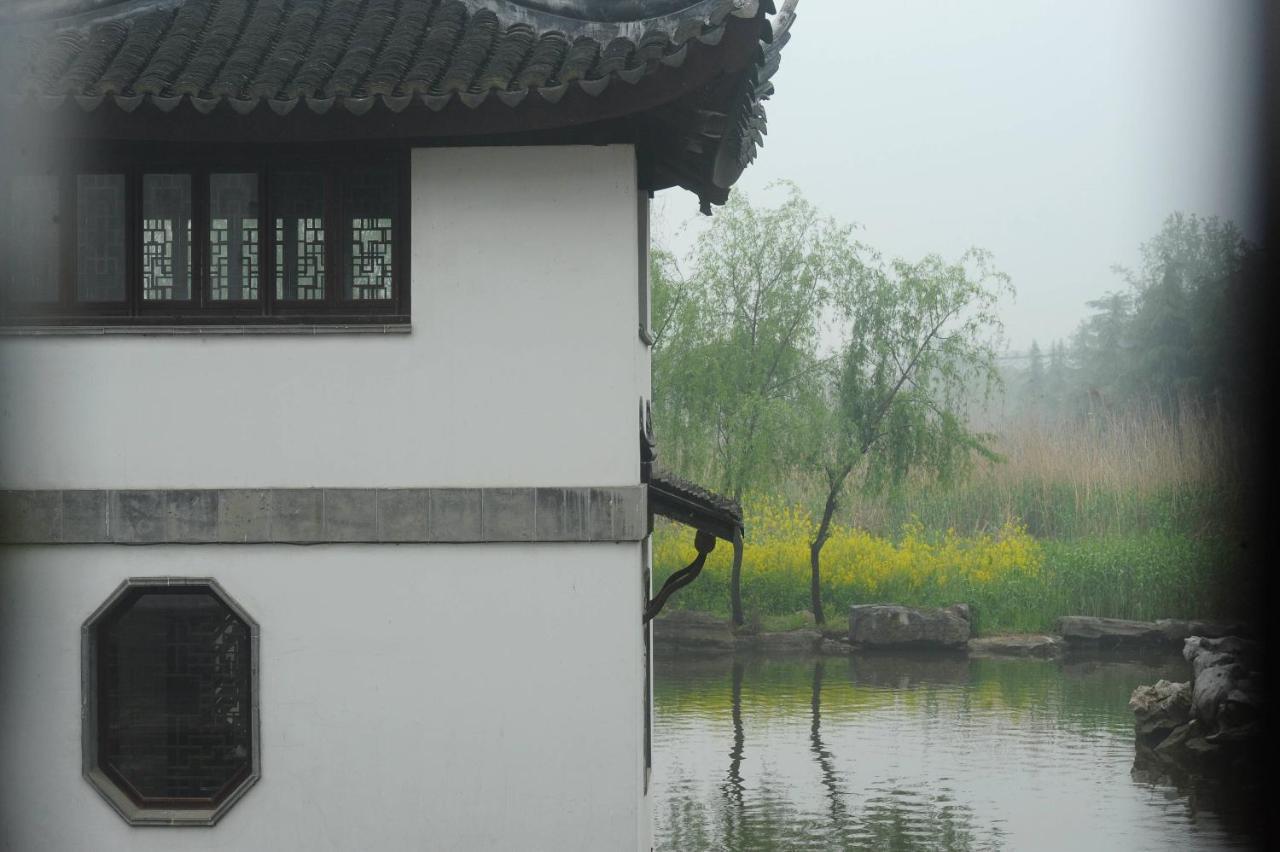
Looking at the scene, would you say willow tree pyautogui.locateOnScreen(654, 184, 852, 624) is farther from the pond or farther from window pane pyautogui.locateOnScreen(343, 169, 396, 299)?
window pane pyautogui.locateOnScreen(343, 169, 396, 299)

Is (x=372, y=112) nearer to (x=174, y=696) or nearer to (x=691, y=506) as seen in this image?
(x=691, y=506)

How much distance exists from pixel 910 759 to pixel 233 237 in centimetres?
1025

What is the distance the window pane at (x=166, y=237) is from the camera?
7812 mm

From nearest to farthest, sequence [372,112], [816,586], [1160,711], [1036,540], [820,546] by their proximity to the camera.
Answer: [372,112]
[1160,711]
[816,586]
[820,546]
[1036,540]

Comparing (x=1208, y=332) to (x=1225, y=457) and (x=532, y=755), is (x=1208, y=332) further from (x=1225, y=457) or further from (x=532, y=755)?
(x=532, y=755)

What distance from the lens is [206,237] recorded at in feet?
25.6

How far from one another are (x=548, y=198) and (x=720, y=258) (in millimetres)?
18163

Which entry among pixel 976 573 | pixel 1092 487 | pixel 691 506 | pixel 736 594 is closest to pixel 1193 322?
pixel 1092 487

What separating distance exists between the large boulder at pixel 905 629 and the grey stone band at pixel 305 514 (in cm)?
1668

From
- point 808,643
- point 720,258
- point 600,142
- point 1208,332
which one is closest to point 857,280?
point 720,258

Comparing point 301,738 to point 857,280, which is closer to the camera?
point 301,738

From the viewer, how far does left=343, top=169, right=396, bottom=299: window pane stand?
7.79m

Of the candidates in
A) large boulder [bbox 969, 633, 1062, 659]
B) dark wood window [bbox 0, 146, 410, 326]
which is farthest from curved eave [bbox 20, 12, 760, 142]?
large boulder [bbox 969, 633, 1062, 659]

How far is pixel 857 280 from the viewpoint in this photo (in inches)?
1001
